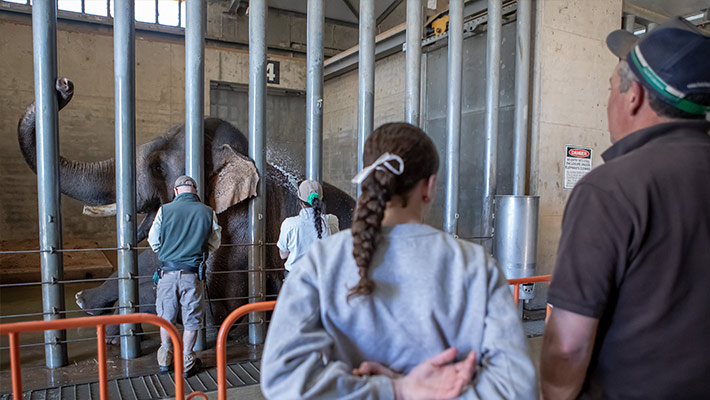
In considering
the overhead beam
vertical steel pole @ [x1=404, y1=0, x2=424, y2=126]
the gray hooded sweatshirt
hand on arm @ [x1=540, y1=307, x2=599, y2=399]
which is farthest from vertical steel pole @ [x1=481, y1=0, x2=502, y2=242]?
the overhead beam

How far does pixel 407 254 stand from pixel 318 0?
4731mm

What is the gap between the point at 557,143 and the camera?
21.1ft

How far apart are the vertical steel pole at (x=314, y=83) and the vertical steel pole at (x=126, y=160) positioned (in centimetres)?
180

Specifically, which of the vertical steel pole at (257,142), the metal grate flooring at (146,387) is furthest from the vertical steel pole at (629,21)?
the metal grate flooring at (146,387)

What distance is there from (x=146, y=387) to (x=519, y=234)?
13.9 ft

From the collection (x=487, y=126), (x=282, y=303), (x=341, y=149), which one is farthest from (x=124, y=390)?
(x=341, y=149)

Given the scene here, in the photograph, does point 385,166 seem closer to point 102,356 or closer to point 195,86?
point 102,356

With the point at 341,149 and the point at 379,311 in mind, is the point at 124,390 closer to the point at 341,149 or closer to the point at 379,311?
the point at 379,311

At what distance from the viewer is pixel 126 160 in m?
4.54

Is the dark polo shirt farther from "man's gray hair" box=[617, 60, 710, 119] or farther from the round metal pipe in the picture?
the round metal pipe

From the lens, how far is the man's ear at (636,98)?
49.1 inches

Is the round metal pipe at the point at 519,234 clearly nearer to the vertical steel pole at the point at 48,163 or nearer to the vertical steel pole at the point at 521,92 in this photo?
the vertical steel pole at the point at 521,92

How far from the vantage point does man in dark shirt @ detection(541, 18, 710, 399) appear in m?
1.13

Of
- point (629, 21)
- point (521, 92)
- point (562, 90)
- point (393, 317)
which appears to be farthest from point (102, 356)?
point (629, 21)
